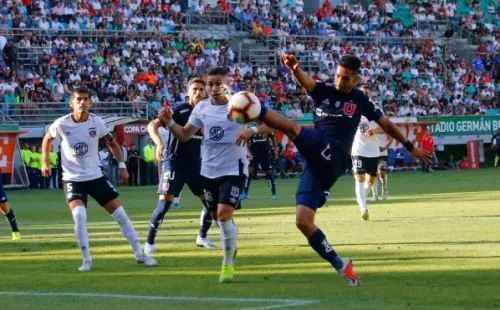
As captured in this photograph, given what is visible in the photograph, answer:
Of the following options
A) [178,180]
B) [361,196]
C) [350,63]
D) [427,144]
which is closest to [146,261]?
→ [178,180]

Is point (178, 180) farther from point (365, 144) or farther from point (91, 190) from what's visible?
point (365, 144)

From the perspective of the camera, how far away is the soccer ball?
463 inches

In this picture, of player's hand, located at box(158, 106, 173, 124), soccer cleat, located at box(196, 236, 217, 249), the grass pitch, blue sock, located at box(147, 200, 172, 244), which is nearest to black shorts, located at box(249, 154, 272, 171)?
the grass pitch

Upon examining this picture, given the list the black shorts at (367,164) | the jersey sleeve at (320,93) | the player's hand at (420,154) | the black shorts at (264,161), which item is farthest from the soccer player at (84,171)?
the black shorts at (264,161)

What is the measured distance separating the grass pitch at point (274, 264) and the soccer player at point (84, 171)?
0.53m

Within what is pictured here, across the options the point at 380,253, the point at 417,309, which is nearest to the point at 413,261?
the point at 380,253

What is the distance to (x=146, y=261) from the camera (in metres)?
14.6

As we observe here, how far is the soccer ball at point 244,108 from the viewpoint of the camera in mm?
11766

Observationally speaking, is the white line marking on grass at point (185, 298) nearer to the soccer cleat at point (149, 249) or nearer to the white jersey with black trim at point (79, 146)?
the white jersey with black trim at point (79, 146)

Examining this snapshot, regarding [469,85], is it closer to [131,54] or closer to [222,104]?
[131,54]

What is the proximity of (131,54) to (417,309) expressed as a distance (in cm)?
3996

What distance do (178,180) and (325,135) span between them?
455cm

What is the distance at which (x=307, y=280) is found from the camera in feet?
41.6

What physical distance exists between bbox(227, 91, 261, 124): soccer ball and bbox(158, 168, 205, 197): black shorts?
16.3 feet
